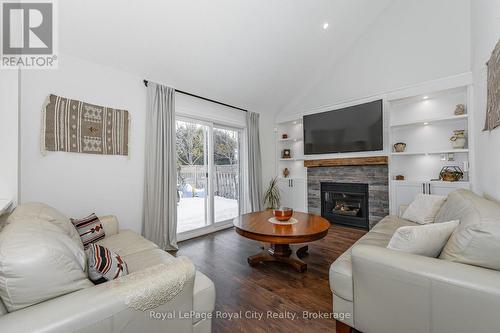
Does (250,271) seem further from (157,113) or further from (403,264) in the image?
(157,113)

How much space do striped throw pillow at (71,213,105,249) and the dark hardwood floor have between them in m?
1.10

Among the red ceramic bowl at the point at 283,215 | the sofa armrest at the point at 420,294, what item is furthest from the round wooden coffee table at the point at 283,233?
the sofa armrest at the point at 420,294

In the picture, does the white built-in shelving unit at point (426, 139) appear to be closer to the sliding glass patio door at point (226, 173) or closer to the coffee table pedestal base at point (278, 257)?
the coffee table pedestal base at point (278, 257)

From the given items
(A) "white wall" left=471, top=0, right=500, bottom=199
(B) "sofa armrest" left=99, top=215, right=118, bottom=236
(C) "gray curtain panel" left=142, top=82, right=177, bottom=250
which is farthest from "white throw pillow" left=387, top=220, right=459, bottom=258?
(C) "gray curtain panel" left=142, top=82, right=177, bottom=250

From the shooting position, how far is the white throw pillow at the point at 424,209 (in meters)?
2.35

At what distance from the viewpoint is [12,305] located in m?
0.78

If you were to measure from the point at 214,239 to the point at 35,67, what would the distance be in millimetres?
2999

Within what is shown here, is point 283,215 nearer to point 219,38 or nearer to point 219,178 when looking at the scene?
point 219,178

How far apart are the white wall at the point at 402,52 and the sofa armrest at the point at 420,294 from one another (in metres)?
3.29

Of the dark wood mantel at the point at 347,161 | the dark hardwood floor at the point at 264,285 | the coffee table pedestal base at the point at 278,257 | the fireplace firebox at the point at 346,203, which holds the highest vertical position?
the dark wood mantel at the point at 347,161

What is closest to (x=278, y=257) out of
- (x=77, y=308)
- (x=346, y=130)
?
(x=77, y=308)

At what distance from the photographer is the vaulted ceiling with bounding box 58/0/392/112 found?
2244mm

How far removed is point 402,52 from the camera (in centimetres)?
349

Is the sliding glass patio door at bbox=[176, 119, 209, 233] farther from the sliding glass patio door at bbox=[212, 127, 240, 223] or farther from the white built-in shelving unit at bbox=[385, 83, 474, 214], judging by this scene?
the white built-in shelving unit at bbox=[385, 83, 474, 214]
